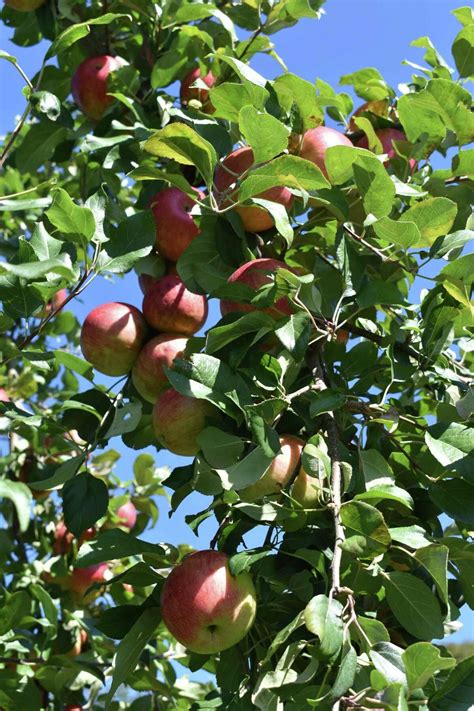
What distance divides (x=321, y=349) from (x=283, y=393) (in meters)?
0.19

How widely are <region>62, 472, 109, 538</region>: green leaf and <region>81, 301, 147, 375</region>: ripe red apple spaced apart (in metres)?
0.21

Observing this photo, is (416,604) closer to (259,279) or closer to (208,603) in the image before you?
(208,603)

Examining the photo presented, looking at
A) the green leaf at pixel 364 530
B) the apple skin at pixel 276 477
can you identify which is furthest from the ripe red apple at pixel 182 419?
the green leaf at pixel 364 530

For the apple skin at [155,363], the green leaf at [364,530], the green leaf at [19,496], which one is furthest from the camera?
the apple skin at [155,363]

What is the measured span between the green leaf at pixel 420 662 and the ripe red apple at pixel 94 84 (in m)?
1.37

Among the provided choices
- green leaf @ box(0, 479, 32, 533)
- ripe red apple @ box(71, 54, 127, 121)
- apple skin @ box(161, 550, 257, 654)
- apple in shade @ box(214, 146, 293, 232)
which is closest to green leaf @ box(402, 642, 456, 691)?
apple skin @ box(161, 550, 257, 654)

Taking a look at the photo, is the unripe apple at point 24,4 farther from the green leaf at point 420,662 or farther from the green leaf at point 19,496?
the green leaf at point 420,662

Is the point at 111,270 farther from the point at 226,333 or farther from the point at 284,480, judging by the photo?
the point at 284,480

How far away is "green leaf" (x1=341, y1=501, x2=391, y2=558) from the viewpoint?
1039mm

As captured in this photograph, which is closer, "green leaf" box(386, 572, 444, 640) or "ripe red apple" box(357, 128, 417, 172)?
"green leaf" box(386, 572, 444, 640)

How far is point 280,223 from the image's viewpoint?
3.88ft

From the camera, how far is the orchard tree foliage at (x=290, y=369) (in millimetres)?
1090

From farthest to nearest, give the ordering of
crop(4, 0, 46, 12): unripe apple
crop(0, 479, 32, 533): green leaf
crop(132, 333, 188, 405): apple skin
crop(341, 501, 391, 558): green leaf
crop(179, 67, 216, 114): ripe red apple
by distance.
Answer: crop(4, 0, 46, 12): unripe apple
crop(179, 67, 216, 114): ripe red apple
crop(132, 333, 188, 405): apple skin
crop(0, 479, 32, 533): green leaf
crop(341, 501, 391, 558): green leaf

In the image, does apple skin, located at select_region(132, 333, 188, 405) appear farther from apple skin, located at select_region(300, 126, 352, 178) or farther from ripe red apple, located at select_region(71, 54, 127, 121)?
ripe red apple, located at select_region(71, 54, 127, 121)
